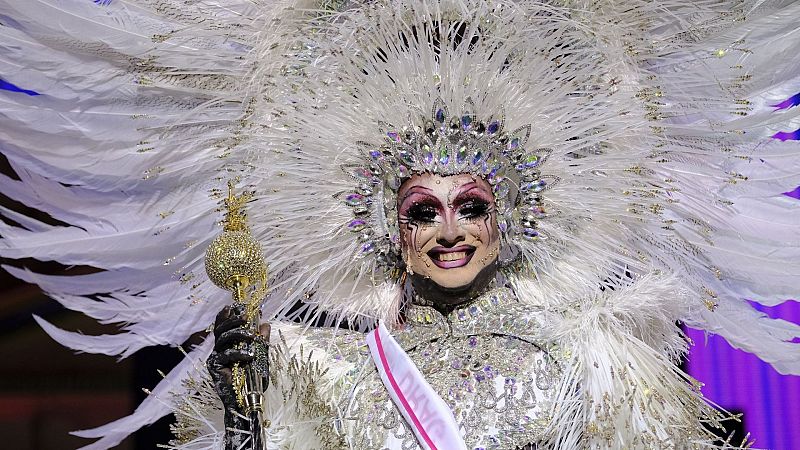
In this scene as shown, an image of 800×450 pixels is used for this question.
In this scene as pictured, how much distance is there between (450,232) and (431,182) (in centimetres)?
16

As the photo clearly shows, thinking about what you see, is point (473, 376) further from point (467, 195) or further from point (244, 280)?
point (244, 280)

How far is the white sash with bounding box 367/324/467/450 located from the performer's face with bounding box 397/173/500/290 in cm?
24

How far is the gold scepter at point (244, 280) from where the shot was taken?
271 centimetres

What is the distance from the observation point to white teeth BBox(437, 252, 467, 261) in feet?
10.3

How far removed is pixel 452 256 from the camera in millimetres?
3156

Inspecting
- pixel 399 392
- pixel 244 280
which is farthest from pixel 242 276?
pixel 399 392

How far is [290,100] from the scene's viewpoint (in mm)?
3367

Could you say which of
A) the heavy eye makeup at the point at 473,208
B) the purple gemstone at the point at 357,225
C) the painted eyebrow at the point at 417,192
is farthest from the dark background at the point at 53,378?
the heavy eye makeup at the point at 473,208

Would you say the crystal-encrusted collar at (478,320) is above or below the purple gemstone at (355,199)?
below

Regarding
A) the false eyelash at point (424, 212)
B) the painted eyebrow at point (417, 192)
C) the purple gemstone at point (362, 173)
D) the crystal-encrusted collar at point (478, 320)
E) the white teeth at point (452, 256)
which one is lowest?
the crystal-encrusted collar at point (478, 320)

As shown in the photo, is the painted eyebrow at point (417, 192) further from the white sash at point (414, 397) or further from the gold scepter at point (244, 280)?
the gold scepter at point (244, 280)

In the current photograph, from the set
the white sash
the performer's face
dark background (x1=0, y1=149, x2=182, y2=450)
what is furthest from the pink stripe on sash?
dark background (x1=0, y1=149, x2=182, y2=450)

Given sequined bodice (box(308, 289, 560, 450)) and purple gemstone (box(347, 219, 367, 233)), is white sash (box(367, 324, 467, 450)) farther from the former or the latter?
purple gemstone (box(347, 219, 367, 233))

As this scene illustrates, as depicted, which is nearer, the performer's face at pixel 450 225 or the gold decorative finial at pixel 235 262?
the gold decorative finial at pixel 235 262
